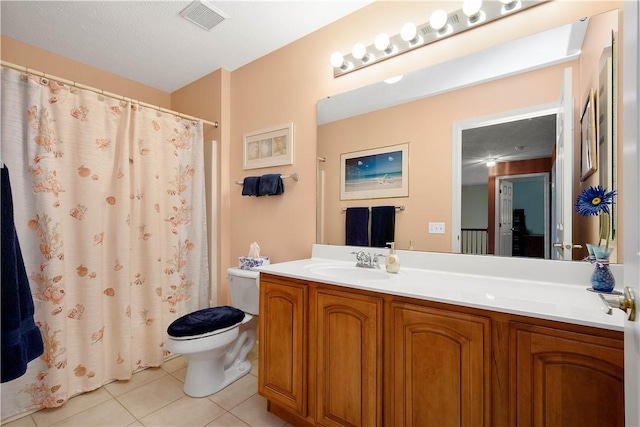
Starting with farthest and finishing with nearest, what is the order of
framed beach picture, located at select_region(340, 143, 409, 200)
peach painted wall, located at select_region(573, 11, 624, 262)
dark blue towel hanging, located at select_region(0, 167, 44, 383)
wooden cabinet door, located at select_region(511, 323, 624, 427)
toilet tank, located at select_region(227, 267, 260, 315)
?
1. toilet tank, located at select_region(227, 267, 260, 315)
2. framed beach picture, located at select_region(340, 143, 409, 200)
3. peach painted wall, located at select_region(573, 11, 624, 262)
4. dark blue towel hanging, located at select_region(0, 167, 44, 383)
5. wooden cabinet door, located at select_region(511, 323, 624, 427)

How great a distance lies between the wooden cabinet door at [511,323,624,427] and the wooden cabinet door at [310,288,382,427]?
0.47 m

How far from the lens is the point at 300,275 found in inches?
55.4

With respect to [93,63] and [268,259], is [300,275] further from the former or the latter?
[93,63]

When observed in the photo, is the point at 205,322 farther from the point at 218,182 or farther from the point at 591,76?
the point at 591,76

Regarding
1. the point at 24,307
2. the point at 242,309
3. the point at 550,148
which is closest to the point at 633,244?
the point at 550,148

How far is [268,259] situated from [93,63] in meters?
2.23

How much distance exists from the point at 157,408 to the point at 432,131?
7.41 ft

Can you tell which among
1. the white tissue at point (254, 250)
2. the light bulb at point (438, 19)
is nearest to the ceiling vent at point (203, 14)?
the light bulb at point (438, 19)

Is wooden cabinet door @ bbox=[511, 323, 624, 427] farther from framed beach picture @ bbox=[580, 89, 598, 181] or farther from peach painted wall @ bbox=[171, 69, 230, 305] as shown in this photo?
peach painted wall @ bbox=[171, 69, 230, 305]

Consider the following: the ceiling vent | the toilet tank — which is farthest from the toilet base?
the ceiling vent

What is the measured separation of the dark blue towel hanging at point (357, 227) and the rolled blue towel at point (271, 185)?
59 cm

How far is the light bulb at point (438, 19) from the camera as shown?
1.50 meters

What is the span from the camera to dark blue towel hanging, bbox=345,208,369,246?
182cm

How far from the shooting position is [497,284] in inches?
49.3
